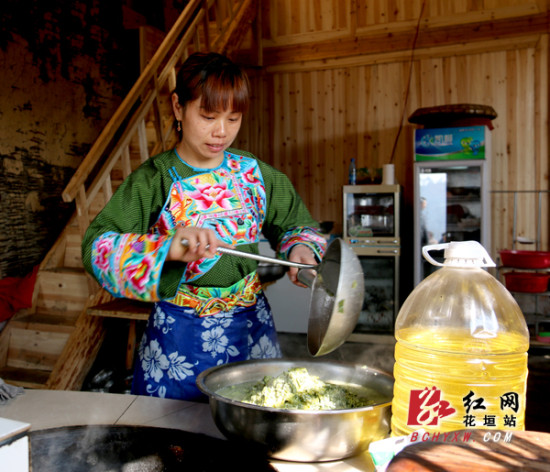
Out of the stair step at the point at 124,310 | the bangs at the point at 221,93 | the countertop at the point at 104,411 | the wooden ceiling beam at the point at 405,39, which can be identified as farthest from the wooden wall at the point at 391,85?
the countertop at the point at 104,411

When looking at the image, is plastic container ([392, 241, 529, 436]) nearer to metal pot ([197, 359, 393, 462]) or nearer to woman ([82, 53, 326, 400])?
metal pot ([197, 359, 393, 462])

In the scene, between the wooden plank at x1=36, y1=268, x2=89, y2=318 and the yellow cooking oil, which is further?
the wooden plank at x1=36, y1=268, x2=89, y2=318

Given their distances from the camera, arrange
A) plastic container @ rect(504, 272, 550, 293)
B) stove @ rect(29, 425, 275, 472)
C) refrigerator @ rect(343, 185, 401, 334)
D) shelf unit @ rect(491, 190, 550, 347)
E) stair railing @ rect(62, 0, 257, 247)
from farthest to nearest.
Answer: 1. refrigerator @ rect(343, 185, 401, 334)
2. shelf unit @ rect(491, 190, 550, 347)
3. plastic container @ rect(504, 272, 550, 293)
4. stair railing @ rect(62, 0, 257, 247)
5. stove @ rect(29, 425, 275, 472)

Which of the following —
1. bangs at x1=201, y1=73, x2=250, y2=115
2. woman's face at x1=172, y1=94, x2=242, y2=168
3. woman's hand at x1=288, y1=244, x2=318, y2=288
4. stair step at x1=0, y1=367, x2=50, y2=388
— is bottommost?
stair step at x1=0, y1=367, x2=50, y2=388

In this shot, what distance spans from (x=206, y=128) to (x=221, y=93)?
0.10 meters

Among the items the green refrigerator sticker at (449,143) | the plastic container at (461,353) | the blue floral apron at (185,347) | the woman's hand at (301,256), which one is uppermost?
the green refrigerator sticker at (449,143)

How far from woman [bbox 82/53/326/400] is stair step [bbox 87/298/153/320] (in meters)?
2.01

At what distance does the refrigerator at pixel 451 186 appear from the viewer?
5.31 meters

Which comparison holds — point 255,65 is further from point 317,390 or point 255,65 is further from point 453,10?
point 317,390

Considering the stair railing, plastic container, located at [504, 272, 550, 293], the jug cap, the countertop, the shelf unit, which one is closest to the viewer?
the jug cap

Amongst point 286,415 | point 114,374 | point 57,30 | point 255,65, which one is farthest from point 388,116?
point 286,415

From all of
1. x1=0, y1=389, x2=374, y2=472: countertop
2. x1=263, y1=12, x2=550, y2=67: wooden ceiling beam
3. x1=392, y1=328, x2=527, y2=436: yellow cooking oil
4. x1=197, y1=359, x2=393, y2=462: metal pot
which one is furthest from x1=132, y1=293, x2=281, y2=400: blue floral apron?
x1=263, y1=12, x2=550, y2=67: wooden ceiling beam

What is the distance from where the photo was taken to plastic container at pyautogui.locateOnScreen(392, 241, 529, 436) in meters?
0.89

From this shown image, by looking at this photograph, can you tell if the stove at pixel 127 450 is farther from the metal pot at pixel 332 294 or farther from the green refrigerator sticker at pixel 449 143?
the green refrigerator sticker at pixel 449 143
